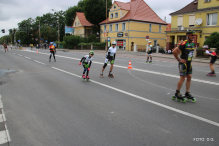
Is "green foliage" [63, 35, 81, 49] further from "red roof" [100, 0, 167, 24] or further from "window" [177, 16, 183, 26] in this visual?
"window" [177, 16, 183, 26]

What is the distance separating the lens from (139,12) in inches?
1763

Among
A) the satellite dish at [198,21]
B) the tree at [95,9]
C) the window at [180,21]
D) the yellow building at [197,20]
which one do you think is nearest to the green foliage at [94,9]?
the tree at [95,9]

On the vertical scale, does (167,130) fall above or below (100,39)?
below

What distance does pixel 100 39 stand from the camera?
53.6 meters

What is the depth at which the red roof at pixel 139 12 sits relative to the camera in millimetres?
43744

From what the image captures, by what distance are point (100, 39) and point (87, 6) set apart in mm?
9276

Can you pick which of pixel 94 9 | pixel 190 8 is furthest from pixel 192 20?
pixel 94 9

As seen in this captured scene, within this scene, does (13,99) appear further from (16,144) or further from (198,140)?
(198,140)

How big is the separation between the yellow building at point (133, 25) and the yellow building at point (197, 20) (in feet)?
33.5

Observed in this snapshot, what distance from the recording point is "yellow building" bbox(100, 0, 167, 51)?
42.5m

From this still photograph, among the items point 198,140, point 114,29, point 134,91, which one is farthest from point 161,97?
point 114,29

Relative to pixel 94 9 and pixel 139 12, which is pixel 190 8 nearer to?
pixel 139 12

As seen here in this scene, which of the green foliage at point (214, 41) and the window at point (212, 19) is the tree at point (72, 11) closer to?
the window at point (212, 19)

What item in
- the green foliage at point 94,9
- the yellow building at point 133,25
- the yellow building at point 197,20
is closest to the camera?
the yellow building at point 197,20
